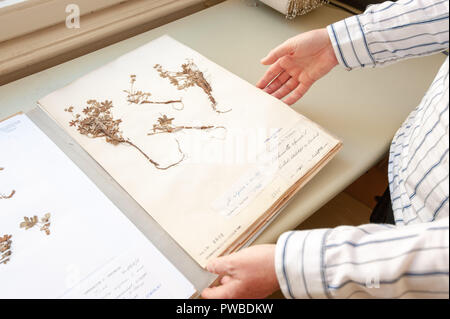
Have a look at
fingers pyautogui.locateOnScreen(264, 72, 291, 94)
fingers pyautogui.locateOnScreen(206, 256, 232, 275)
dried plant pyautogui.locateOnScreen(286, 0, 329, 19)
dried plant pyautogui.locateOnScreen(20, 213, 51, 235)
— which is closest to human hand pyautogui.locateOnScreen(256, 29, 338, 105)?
fingers pyautogui.locateOnScreen(264, 72, 291, 94)

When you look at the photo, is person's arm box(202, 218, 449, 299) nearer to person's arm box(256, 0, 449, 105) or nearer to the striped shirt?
the striped shirt

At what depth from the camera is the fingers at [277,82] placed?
655 mm

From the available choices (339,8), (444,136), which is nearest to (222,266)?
(444,136)

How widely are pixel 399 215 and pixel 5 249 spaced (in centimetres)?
60

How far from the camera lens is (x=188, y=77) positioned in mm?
637

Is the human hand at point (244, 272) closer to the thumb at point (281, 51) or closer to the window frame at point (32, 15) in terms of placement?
the thumb at point (281, 51)

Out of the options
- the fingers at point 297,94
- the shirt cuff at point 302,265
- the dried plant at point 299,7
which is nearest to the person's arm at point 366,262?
the shirt cuff at point 302,265

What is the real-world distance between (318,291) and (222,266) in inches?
5.1

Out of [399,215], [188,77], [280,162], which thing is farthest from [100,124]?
[399,215]

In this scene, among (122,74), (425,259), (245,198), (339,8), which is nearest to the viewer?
(425,259)

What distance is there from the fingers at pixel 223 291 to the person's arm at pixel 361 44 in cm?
36

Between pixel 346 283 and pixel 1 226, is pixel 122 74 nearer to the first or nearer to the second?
pixel 1 226

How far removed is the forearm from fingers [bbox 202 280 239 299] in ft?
1.51
